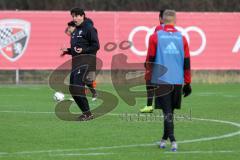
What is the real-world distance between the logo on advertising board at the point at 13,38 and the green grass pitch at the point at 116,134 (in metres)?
7.84

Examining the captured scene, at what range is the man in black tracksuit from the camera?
15.6m

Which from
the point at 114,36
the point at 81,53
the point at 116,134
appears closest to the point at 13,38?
the point at 114,36

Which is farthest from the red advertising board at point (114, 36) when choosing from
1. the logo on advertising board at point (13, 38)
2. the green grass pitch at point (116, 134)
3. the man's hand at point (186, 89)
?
the man's hand at point (186, 89)

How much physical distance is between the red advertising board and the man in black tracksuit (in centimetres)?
1220

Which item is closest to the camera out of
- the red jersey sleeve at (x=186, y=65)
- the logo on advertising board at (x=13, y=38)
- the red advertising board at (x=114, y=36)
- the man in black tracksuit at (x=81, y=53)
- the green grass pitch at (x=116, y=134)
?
the green grass pitch at (x=116, y=134)

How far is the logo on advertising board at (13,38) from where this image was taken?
2834 cm

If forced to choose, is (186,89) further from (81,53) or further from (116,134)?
(81,53)

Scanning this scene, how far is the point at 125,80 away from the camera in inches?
1129

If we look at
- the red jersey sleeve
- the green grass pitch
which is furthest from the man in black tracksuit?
the red jersey sleeve

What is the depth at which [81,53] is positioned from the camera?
16234 mm

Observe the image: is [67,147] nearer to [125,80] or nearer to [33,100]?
[33,100]

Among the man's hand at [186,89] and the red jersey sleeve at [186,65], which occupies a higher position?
the red jersey sleeve at [186,65]

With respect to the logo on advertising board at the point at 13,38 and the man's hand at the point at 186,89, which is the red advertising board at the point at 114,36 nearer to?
the logo on advertising board at the point at 13,38

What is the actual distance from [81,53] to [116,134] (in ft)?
10.2
